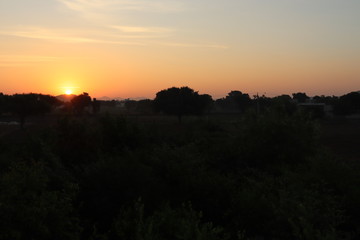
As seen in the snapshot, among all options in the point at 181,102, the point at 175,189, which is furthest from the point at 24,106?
the point at 175,189

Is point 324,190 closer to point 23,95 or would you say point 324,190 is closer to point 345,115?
point 23,95

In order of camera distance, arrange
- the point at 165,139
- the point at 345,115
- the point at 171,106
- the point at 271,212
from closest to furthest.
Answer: the point at 271,212 < the point at 165,139 < the point at 171,106 < the point at 345,115

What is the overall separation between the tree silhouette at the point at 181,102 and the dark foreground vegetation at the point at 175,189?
68.3m

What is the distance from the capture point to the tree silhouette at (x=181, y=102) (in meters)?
102

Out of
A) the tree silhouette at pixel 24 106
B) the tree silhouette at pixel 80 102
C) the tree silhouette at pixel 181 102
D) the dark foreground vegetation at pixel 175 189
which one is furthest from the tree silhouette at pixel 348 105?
the dark foreground vegetation at pixel 175 189

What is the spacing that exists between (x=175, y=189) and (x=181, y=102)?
267 feet

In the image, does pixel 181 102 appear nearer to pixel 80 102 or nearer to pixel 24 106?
pixel 24 106

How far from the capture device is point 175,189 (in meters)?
21.8

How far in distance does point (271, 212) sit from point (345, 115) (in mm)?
113265

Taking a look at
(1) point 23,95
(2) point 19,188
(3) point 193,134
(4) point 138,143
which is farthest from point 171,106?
(2) point 19,188

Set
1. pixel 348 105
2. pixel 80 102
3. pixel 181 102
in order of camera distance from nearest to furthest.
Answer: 1. pixel 181 102
2. pixel 348 105
3. pixel 80 102

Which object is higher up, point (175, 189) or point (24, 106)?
point (24, 106)

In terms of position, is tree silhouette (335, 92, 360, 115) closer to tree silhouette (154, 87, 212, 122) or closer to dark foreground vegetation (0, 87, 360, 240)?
tree silhouette (154, 87, 212, 122)

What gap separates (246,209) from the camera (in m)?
18.9
